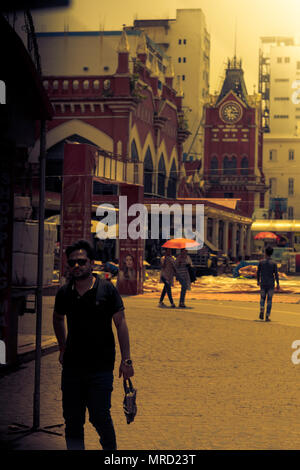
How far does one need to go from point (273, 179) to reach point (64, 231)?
86.0m

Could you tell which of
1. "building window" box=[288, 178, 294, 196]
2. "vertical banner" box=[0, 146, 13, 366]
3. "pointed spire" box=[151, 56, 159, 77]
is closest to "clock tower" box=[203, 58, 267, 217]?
"building window" box=[288, 178, 294, 196]

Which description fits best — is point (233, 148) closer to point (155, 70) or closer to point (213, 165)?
point (213, 165)

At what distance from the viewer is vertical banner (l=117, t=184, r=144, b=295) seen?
24.8m

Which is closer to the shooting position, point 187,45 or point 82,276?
point 82,276

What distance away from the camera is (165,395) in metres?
8.80

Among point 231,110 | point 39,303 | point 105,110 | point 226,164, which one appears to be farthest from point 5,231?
point 231,110

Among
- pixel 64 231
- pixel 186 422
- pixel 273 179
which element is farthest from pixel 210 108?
pixel 186 422

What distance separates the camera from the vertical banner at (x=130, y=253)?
976 inches

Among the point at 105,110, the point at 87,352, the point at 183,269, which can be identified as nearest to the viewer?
the point at 87,352

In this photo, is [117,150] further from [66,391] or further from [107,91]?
[66,391]

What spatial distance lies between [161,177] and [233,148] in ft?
114

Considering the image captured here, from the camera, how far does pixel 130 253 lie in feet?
83.0

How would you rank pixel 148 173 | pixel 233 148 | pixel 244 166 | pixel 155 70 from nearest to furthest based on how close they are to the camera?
pixel 148 173, pixel 155 70, pixel 244 166, pixel 233 148

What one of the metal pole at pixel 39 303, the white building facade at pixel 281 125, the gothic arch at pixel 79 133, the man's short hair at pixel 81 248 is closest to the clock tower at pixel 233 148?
the white building facade at pixel 281 125
